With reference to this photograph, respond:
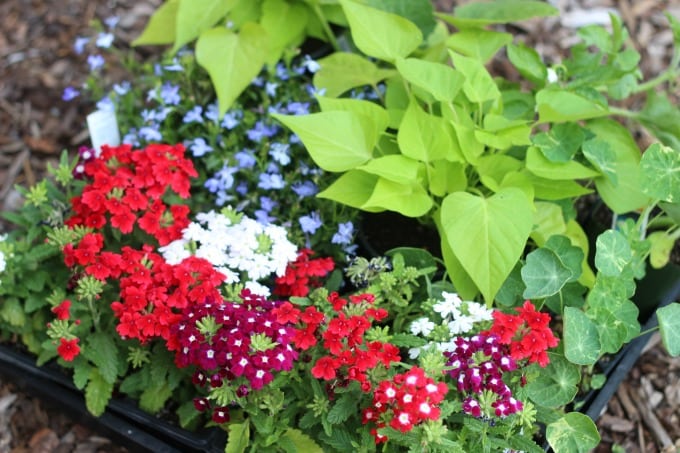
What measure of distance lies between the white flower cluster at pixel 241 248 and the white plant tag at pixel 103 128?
0.50 metres

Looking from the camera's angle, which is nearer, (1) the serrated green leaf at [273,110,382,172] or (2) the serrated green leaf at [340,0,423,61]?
(1) the serrated green leaf at [273,110,382,172]

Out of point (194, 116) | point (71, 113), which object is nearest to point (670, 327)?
point (194, 116)

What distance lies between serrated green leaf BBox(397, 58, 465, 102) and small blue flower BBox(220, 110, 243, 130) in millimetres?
493

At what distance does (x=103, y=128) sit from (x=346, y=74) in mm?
663

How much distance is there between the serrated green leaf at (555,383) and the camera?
5.37ft

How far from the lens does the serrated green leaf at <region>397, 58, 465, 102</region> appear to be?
1928 millimetres

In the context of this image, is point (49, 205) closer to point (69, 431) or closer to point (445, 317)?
point (69, 431)

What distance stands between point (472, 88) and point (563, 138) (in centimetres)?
25

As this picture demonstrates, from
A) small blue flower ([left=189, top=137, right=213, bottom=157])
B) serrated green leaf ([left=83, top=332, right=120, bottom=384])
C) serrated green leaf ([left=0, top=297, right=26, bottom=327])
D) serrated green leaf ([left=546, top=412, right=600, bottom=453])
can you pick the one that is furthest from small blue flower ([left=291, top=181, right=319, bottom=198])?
serrated green leaf ([left=546, top=412, right=600, bottom=453])

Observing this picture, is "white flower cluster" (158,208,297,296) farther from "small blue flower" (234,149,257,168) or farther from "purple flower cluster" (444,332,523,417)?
"purple flower cluster" (444,332,523,417)

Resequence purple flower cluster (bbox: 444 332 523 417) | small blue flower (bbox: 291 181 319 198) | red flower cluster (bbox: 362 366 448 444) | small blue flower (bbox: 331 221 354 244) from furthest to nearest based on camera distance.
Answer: small blue flower (bbox: 291 181 319 198), small blue flower (bbox: 331 221 354 244), purple flower cluster (bbox: 444 332 523 417), red flower cluster (bbox: 362 366 448 444)

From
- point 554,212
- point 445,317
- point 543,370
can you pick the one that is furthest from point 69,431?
point 554,212

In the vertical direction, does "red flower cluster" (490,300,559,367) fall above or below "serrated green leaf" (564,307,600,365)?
above

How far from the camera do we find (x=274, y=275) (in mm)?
2010
